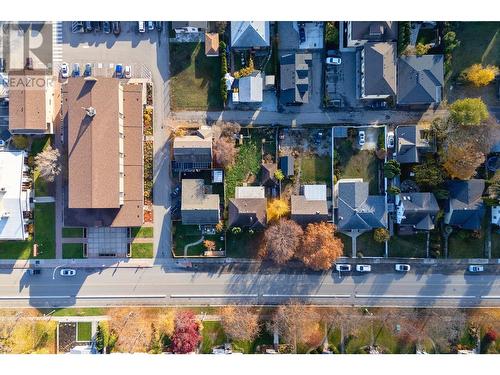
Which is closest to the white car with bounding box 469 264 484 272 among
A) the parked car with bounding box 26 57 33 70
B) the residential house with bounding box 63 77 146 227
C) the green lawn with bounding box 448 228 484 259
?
the green lawn with bounding box 448 228 484 259

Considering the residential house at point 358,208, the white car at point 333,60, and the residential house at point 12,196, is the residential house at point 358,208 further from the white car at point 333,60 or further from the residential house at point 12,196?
the residential house at point 12,196

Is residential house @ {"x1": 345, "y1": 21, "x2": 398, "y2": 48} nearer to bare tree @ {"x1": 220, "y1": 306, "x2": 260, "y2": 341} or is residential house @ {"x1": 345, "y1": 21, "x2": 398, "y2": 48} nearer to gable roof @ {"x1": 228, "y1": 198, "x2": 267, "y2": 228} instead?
gable roof @ {"x1": 228, "y1": 198, "x2": 267, "y2": 228}

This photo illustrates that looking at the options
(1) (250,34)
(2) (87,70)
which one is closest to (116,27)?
(2) (87,70)

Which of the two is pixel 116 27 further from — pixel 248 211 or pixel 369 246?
pixel 369 246

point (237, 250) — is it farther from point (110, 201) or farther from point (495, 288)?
point (495, 288)

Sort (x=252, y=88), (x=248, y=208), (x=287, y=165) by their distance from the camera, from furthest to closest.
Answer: (x=252, y=88) → (x=287, y=165) → (x=248, y=208)

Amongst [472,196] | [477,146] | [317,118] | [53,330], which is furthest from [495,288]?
[53,330]
